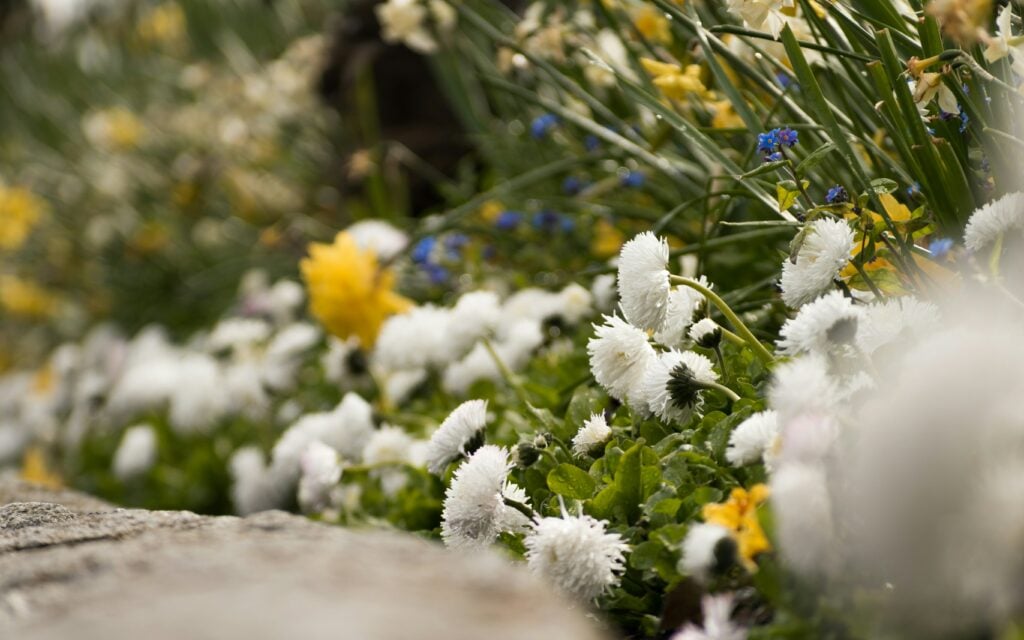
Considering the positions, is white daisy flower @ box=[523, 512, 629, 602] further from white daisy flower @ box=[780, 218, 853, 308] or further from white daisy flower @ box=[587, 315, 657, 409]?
white daisy flower @ box=[780, 218, 853, 308]

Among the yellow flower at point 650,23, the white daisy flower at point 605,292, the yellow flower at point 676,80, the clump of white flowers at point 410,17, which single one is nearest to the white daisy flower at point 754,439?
the yellow flower at point 676,80

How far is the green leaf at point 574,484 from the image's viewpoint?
1.20 metres

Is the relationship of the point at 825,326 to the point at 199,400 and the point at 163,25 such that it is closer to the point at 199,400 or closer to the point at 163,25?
the point at 199,400

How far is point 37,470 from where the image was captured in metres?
2.83

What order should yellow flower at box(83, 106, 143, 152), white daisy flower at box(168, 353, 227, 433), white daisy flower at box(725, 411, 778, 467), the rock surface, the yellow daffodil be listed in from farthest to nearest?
the yellow daffodil < yellow flower at box(83, 106, 143, 152) < white daisy flower at box(168, 353, 227, 433) < white daisy flower at box(725, 411, 778, 467) < the rock surface

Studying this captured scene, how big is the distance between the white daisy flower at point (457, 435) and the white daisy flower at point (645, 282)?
0.22 m

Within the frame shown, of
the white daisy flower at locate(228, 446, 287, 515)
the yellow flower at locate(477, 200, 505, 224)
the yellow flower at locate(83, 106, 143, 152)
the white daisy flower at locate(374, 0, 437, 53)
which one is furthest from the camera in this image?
the yellow flower at locate(83, 106, 143, 152)

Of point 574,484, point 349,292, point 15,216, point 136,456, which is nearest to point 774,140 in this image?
point 574,484

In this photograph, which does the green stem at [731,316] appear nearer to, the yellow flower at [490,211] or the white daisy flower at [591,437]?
the white daisy flower at [591,437]

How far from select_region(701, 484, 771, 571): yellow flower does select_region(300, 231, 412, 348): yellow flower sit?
1187mm

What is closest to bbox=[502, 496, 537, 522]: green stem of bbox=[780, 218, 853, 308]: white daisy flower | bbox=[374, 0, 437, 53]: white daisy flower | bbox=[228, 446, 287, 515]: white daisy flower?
bbox=[780, 218, 853, 308]: white daisy flower

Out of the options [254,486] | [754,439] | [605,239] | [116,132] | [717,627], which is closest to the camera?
[717,627]

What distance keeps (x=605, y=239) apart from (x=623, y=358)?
109cm

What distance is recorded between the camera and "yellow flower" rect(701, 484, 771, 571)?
95 cm
